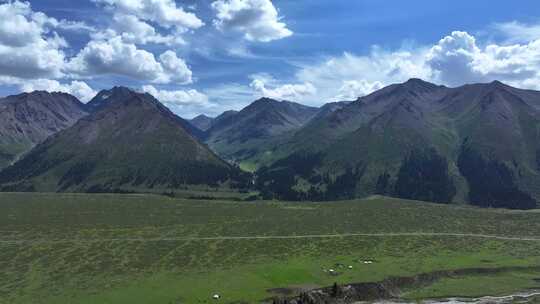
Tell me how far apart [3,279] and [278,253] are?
69345 mm

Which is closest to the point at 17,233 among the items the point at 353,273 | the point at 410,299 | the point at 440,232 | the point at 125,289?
the point at 125,289

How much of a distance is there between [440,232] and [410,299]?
239 feet

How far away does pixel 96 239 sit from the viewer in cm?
15362

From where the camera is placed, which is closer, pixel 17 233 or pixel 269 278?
pixel 269 278

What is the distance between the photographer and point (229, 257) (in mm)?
132250

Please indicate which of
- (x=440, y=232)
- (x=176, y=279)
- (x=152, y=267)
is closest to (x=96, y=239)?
(x=152, y=267)

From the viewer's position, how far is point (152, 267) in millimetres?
121312

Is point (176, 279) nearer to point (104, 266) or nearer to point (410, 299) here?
point (104, 266)

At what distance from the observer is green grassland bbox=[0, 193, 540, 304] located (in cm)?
10462

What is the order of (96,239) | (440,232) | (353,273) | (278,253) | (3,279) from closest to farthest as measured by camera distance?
(3,279)
(353,273)
(278,253)
(96,239)
(440,232)

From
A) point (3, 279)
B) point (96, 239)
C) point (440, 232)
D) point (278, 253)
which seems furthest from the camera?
point (440, 232)

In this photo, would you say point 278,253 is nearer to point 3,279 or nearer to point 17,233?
point 3,279

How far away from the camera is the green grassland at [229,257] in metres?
105

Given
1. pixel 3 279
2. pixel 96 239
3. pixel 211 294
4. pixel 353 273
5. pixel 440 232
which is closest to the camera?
pixel 211 294
